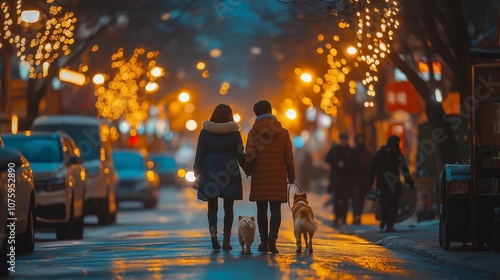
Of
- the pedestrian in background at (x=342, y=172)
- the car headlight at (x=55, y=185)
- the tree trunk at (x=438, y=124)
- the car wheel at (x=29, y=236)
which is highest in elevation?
the tree trunk at (x=438, y=124)

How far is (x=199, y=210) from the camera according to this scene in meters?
42.3

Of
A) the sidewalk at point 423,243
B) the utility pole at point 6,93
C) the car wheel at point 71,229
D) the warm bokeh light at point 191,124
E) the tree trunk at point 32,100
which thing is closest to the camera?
the sidewalk at point 423,243

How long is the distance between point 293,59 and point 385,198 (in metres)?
30.0

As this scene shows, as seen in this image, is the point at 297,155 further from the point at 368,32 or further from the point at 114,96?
the point at 368,32

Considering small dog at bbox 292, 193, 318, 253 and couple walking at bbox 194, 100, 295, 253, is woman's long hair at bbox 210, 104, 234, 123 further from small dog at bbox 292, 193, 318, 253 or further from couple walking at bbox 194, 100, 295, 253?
small dog at bbox 292, 193, 318, 253

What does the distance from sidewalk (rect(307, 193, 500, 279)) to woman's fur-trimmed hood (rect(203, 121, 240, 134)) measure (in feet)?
10.0

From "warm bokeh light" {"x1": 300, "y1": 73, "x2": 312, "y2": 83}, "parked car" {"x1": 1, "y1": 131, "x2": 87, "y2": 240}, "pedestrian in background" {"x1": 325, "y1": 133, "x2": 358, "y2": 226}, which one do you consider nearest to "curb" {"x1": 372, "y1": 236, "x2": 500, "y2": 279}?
"parked car" {"x1": 1, "y1": 131, "x2": 87, "y2": 240}

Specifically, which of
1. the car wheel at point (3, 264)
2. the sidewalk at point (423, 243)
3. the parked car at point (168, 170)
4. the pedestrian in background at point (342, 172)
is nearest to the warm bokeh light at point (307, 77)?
the sidewalk at point (423, 243)

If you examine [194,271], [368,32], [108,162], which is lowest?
[194,271]

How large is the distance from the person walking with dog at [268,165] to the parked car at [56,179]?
20.7ft

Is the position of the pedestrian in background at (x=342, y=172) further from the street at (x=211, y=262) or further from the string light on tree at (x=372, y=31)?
the street at (x=211, y=262)

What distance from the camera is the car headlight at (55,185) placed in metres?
23.8

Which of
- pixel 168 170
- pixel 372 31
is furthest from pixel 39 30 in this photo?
pixel 168 170

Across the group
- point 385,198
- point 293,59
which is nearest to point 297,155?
point 293,59
